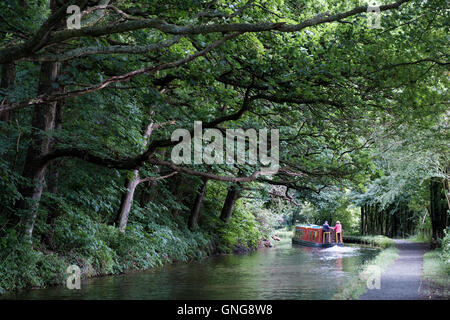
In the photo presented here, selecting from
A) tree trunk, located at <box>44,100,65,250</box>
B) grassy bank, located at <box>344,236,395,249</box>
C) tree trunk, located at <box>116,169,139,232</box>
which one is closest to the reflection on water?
tree trunk, located at <box>44,100,65,250</box>

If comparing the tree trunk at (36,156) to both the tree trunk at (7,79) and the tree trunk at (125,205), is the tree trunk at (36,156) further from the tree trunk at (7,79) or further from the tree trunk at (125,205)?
the tree trunk at (125,205)

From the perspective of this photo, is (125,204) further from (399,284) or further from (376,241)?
(376,241)

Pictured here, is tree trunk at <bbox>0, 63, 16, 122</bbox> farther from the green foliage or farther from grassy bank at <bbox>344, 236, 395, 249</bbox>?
grassy bank at <bbox>344, 236, 395, 249</bbox>

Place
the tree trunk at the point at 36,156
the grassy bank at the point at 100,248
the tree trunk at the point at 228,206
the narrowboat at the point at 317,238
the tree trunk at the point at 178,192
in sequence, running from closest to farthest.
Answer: the grassy bank at the point at 100,248
the tree trunk at the point at 36,156
the tree trunk at the point at 178,192
the tree trunk at the point at 228,206
the narrowboat at the point at 317,238

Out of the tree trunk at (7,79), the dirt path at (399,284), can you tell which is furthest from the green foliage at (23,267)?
the dirt path at (399,284)

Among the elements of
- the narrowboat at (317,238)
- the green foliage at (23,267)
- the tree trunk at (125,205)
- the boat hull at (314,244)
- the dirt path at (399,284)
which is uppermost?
the tree trunk at (125,205)

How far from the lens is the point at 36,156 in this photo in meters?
11.9

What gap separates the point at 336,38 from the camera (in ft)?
37.4

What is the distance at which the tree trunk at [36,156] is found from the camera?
463 inches

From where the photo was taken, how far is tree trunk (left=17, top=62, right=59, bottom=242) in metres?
11.8

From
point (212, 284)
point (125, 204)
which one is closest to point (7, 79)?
point (125, 204)

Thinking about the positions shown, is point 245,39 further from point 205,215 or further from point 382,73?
point 205,215

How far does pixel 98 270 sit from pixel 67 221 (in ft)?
5.77
